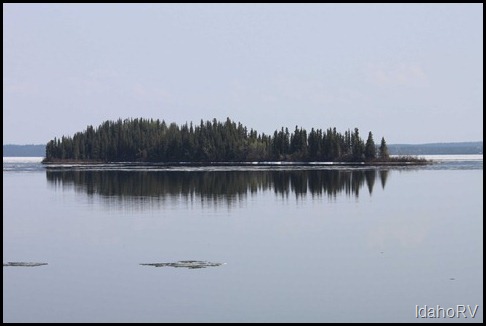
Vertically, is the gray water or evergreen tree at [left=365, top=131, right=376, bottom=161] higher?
evergreen tree at [left=365, top=131, right=376, bottom=161]

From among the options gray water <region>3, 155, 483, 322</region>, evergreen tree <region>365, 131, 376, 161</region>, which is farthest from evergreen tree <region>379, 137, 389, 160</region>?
gray water <region>3, 155, 483, 322</region>

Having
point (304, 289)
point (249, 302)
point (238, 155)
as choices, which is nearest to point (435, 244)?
point (304, 289)

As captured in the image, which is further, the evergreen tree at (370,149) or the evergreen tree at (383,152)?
the evergreen tree at (370,149)

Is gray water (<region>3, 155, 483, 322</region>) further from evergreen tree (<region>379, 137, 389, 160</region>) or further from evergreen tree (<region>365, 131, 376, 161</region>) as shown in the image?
evergreen tree (<region>365, 131, 376, 161</region>)

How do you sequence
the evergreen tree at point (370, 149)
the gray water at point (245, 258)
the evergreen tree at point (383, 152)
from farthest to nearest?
the evergreen tree at point (370, 149)
the evergreen tree at point (383, 152)
the gray water at point (245, 258)

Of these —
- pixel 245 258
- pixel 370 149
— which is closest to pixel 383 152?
pixel 370 149

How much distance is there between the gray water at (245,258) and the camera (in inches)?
859

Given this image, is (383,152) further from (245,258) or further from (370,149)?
(245,258)

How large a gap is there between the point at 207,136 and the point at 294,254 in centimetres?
17015

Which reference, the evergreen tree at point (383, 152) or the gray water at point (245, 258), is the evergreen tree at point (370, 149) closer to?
the evergreen tree at point (383, 152)

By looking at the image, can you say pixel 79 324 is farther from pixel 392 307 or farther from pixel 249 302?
pixel 392 307

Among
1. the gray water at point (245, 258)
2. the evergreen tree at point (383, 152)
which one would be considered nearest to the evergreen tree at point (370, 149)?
the evergreen tree at point (383, 152)

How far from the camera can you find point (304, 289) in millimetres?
23828

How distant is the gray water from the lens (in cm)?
2183
